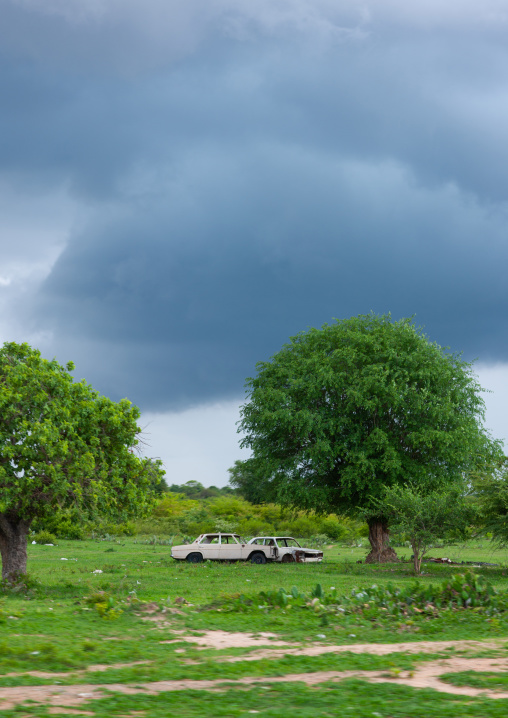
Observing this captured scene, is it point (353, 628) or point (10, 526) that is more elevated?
point (10, 526)

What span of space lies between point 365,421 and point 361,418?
463 mm

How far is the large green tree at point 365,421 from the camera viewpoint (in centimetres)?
3359

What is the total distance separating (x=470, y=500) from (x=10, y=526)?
2003cm

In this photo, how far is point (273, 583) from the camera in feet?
71.2

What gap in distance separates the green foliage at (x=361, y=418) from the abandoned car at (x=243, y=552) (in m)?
2.98

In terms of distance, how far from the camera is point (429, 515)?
27.6 meters

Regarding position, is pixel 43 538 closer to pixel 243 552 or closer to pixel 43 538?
pixel 43 538

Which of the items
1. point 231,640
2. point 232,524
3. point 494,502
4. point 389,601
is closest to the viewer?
point 231,640

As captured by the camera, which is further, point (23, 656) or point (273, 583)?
point (273, 583)

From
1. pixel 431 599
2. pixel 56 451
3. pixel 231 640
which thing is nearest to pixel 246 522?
pixel 56 451

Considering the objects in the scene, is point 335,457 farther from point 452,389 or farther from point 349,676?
point 349,676

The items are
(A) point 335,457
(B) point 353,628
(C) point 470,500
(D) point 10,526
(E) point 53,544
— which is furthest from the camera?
(E) point 53,544

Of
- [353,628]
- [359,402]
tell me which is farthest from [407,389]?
[353,628]

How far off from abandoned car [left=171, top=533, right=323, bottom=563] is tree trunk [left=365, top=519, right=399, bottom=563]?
14.1 ft
